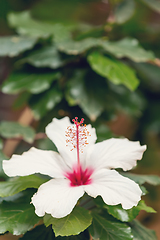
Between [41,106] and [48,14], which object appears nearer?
[41,106]

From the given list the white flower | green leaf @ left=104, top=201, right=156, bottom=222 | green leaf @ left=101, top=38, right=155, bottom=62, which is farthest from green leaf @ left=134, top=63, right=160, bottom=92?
green leaf @ left=104, top=201, right=156, bottom=222

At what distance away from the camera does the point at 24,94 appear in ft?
4.14

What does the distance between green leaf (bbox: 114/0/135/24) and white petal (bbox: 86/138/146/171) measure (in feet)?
2.86

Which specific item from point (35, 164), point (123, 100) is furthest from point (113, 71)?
point (35, 164)

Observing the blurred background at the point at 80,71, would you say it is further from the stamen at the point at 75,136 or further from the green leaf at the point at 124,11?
the stamen at the point at 75,136

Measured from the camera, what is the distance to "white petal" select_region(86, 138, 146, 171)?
0.56 meters

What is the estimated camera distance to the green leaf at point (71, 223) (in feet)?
1.56

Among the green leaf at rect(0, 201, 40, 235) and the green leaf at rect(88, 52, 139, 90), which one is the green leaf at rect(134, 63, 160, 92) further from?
the green leaf at rect(0, 201, 40, 235)

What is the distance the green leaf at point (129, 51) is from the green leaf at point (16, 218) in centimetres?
67

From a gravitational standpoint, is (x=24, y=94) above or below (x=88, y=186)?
below

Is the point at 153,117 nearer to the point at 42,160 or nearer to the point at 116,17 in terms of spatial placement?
the point at 116,17

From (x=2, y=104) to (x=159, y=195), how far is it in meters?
1.59

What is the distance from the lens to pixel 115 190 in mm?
487

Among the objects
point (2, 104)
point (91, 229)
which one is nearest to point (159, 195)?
point (91, 229)
